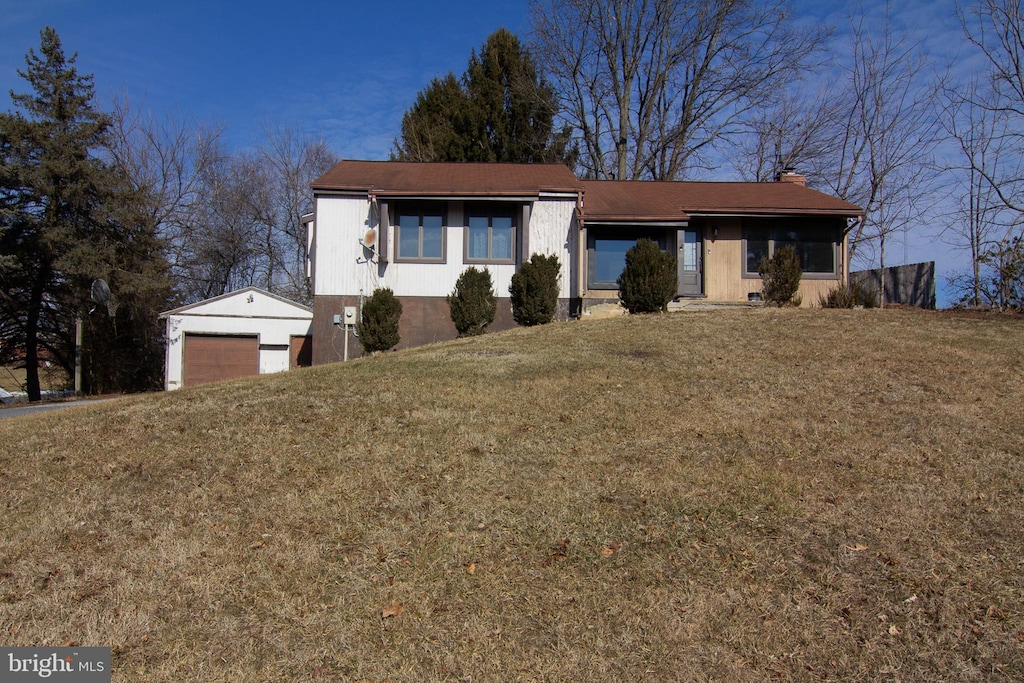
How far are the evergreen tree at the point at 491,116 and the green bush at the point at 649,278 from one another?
14403 millimetres

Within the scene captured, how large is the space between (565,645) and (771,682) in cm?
110

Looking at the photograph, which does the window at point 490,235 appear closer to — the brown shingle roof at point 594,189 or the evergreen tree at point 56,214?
the brown shingle roof at point 594,189

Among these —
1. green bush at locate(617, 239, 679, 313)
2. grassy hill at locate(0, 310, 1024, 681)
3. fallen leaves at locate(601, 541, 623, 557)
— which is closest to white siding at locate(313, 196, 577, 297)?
green bush at locate(617, 239, 679, 313)

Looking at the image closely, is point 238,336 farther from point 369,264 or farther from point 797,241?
point 797,241

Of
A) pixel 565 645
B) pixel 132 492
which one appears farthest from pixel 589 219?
pixel 565 645

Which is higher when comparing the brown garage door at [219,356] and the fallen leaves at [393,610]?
the brown garage door at [219,356]

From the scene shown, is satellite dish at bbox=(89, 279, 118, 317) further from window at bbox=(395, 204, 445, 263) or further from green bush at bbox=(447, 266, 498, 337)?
green bush at bbox=(447, 266, 498, 337)

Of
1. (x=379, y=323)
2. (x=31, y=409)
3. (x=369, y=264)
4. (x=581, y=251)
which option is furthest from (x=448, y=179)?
(x=31, y=409)

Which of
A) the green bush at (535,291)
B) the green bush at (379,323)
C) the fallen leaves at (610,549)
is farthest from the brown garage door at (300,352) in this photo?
the fallen leaves at (610,549)

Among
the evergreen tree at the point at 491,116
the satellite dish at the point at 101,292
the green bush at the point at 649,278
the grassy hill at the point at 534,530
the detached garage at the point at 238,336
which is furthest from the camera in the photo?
the evergreen tree at the point at 491,116

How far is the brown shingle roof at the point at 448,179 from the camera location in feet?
53.5

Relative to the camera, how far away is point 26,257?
884 inches

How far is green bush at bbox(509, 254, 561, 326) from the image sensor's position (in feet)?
50.0

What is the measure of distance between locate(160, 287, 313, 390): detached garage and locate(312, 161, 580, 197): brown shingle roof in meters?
4.68
